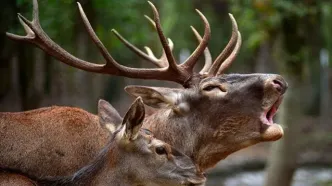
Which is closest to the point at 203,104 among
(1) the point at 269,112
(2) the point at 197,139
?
(2) the point at 197,139

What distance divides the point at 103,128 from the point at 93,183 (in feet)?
3.33

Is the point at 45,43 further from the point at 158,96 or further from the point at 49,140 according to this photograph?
the point at 158,96

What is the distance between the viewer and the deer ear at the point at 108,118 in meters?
8.15

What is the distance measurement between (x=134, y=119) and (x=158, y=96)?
0.90 meters

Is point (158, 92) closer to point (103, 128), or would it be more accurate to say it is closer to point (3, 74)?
point (103, 128)

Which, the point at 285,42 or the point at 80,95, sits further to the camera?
the point at 80,95

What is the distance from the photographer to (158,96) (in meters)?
8.05

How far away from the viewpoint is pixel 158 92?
8.03m

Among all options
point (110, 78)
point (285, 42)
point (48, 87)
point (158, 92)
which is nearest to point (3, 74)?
point (48, 87)

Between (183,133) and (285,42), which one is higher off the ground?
(183,133)

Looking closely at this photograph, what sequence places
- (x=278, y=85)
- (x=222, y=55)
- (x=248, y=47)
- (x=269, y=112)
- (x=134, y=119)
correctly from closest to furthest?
(x=134, y=119), (x=278, y=85), (x=269, y=112), (x=222, y=55), (x=248, y=47)

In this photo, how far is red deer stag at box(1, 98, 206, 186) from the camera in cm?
725

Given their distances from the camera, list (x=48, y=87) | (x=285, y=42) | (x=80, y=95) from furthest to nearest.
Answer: (x=80, y=95)
(x=285, y=42)
(x=48, y=87)

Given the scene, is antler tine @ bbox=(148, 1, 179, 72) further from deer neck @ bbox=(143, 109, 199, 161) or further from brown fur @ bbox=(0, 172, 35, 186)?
brown fur @ bbox=(0, 172, 35, 186)
